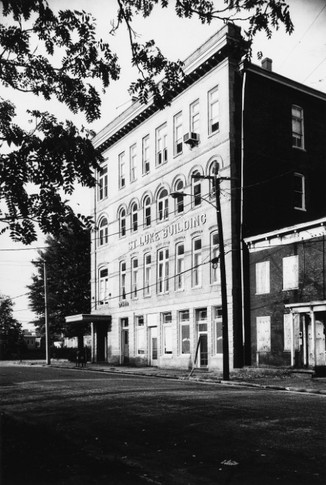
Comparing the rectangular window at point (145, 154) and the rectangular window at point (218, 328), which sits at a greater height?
the rectangular window at point (145, 154)

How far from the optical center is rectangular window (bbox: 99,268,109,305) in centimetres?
4294

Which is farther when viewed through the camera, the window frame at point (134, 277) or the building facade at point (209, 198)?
the window frame at point (134, 277)

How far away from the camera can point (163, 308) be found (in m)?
35.0

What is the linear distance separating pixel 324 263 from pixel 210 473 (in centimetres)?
1888

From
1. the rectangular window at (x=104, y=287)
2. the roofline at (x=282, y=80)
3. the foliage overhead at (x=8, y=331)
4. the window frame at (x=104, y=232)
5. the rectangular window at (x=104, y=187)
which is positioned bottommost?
the foliage overhead at (x=8, y=331)

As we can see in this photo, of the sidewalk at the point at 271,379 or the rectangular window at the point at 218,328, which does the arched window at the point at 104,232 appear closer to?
the rectangular window at the point at 218,328

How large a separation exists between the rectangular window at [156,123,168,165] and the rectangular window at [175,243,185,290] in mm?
5991

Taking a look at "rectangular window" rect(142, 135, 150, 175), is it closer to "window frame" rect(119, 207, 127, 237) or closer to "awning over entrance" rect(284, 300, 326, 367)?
"window frame" rect(119, 207, 127, 237)

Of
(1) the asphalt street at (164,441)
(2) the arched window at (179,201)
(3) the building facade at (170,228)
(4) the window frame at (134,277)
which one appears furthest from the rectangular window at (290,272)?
(4) the window frame at (134,277)

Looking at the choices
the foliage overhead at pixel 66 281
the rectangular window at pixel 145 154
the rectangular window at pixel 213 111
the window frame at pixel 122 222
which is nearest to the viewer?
the rectangular window at pixel 213 111

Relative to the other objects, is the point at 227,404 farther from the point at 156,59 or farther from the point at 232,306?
the point at 232,306

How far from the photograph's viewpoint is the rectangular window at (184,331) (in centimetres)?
3297

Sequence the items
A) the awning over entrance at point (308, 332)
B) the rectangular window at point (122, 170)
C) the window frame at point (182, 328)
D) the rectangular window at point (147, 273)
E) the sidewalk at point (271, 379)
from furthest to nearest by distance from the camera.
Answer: the rectangular window at point (122, 170) < the rectangular window at point (147, 273) < the window frame at point (182, 328) < the awning over entrance at point (308, 332) < the sidewalk at point (271, 379)

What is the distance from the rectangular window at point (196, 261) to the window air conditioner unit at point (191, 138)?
5550 mm
